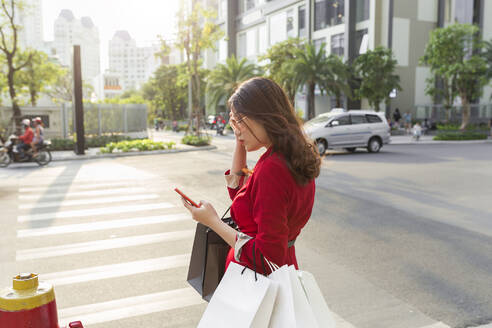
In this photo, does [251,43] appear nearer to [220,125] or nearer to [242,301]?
[220,125]

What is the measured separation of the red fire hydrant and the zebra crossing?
5.74ft

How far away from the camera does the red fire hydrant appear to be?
1.93m

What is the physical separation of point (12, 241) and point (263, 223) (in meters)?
5.37

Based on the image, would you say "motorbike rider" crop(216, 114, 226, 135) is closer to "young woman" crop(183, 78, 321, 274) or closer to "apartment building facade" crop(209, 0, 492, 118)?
"apartment building facade" crop(209, 0, 492, 118)

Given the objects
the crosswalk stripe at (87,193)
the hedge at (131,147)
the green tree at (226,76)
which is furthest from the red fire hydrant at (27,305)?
the green tree at (226,76)

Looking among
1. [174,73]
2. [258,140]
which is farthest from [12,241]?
[174,73]

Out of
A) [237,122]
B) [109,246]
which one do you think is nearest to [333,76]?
[109,246]

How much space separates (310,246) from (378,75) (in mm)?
26879

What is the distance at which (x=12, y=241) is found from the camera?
5.96 metres

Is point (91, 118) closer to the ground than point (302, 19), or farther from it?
closer to the ground

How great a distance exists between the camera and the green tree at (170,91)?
57562 millimetres

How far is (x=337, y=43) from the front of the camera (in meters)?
36.8

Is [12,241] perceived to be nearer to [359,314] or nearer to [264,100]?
[359,314]

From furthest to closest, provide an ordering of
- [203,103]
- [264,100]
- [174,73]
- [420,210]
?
[203,103]
[174,73]
[420,210]
[264,100]
